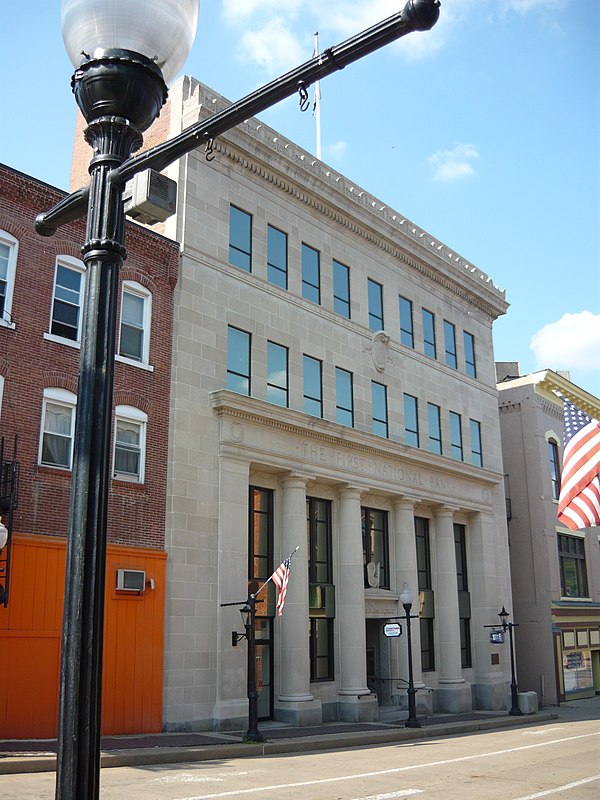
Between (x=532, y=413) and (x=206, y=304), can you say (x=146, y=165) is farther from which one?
(x=532, y=413)

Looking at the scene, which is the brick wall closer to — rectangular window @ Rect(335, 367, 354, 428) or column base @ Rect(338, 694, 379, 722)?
rectangular window @ Rect(335, 367, 354, 428)

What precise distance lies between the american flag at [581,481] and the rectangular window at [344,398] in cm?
1398

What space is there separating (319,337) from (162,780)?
17.8m

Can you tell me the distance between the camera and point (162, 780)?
558 inches

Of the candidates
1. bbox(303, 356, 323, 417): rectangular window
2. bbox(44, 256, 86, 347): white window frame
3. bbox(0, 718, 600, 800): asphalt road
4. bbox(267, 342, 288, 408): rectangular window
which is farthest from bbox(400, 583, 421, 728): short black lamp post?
bbox(44, 256, 86, 347): white window frame

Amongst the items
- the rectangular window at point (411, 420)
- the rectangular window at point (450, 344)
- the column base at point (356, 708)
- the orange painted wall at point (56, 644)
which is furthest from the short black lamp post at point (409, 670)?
the rectangular window at point (450, 344)

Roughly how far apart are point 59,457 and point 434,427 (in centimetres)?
1884

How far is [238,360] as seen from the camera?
26.3m

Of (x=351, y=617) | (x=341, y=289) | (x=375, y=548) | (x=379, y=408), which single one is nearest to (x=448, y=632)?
(x=375, y=548)

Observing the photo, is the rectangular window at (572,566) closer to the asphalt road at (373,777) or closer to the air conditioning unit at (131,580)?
the asphalt road at (373,777)

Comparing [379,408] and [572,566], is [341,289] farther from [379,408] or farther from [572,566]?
[572,566]

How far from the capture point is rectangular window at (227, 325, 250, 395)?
84.8 ft

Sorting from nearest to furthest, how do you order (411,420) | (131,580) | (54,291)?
(131,580)
(54,291)
(411,420)

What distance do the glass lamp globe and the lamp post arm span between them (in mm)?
475
